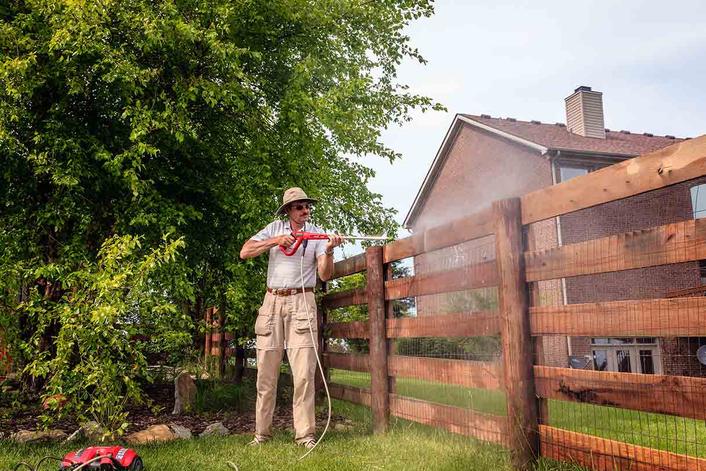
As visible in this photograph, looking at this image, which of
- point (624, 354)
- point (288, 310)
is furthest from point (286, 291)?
point (624, 354)

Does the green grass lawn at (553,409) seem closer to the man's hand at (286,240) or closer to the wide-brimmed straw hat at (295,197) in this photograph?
the man's hand at (286,240)

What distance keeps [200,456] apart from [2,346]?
3.19m

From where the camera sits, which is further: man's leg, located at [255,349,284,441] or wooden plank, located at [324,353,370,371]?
wooden plank, located at [324,353,370,371]

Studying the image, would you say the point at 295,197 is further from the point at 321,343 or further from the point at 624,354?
the point at 624,354

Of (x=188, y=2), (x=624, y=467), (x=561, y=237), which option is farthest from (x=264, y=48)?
(x=561, y=237)

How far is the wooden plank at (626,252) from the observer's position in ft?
8.82

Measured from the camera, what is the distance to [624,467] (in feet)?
9.82

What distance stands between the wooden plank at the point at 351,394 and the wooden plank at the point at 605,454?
2.39m

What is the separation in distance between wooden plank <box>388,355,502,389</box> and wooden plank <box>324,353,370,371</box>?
505 mm

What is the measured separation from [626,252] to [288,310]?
296cm

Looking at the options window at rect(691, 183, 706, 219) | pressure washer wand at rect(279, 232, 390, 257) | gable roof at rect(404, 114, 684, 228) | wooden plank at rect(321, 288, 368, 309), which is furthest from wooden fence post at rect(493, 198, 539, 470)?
window at rect(691, 183, 706, 219)

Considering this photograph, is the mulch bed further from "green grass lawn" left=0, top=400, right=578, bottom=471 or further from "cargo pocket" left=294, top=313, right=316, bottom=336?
"cargo pocket" left=294, top=313, right=316, bottom=336

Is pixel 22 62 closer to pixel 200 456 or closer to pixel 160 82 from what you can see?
pixel 160 82

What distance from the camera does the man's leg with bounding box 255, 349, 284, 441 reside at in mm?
5238
